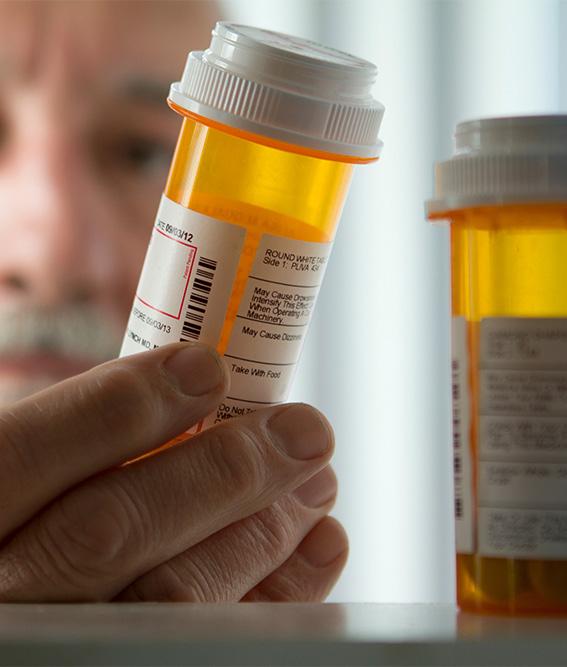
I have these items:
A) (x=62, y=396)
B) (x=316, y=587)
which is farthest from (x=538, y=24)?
(x=62, y=396)

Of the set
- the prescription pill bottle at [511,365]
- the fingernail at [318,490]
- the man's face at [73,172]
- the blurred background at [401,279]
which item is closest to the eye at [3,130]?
the man's face at [73,172]

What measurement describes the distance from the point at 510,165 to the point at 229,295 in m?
0.19

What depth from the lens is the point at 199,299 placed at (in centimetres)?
53

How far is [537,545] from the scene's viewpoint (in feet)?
1.24

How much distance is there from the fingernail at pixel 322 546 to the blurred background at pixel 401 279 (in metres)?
1.35

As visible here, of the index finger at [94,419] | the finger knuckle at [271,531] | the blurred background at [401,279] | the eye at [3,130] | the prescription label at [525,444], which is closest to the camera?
the prescription label at [525,444]

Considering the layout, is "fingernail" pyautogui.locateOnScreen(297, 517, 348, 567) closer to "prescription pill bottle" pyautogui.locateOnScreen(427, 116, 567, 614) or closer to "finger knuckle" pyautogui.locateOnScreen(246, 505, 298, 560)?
"finger knuckle" pyautogui.locateOnScreen(246, 505, 298, 560)

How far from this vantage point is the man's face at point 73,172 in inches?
58.6

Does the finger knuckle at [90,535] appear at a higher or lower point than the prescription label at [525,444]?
lower

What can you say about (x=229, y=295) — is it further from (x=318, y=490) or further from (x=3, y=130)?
(x=3, y=130)

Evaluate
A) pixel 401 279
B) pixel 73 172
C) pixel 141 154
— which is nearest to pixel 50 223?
pixel 73 172

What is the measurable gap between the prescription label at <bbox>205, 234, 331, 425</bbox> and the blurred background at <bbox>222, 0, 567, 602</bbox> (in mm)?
1493

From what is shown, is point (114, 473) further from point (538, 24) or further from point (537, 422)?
point (538, 24)

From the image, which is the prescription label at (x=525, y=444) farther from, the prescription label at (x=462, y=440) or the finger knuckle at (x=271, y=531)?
the finger knuckle at (x=271, y=531)
